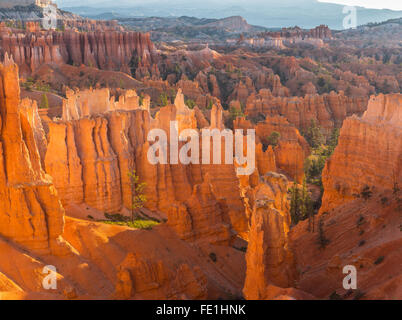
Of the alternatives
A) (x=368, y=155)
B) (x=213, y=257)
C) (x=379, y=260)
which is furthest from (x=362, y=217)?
(x=213, y=257)

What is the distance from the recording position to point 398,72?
102 m

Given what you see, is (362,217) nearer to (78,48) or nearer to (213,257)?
(213,257)

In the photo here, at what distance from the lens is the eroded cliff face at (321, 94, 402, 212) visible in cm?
2584

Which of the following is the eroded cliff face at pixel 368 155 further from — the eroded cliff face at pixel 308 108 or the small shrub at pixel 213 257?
the eroded cliff face at pixel 308 108

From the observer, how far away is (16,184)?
17250mm

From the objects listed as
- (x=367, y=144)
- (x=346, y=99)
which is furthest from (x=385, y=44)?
(x=367, y=144)

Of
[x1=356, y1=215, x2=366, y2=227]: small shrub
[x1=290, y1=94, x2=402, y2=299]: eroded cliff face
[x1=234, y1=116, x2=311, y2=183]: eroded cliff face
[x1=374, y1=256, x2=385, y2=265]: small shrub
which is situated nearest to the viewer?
[x1=290, y1=94, x2=402, y2=299]: eroded cliff face

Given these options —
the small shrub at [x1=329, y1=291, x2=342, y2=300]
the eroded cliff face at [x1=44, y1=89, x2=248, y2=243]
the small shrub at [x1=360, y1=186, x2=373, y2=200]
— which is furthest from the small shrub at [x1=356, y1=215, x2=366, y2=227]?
the small shrub at [x1=329, y1=291, x2=342, y2=300]

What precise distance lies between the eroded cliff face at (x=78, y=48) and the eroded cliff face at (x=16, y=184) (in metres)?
63.7

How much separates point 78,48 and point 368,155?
71584mm

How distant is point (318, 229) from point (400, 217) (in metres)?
4.36

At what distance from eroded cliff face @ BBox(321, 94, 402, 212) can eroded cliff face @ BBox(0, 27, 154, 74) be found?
2397 inches

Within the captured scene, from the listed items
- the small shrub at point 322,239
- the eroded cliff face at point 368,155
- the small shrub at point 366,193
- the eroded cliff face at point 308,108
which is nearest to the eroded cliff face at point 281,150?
the eroded cliff face at point 308,108

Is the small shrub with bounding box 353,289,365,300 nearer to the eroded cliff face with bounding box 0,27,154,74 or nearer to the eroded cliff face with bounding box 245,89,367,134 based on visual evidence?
the eroded cliff face with bounding box 245,89,367,134
